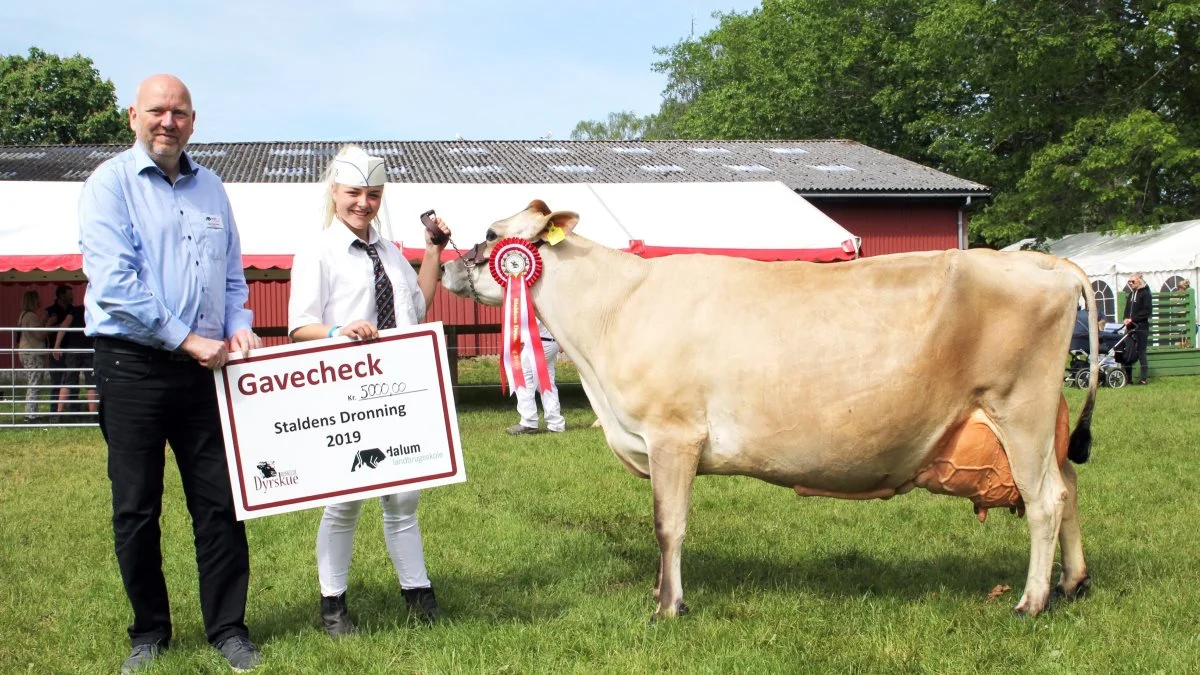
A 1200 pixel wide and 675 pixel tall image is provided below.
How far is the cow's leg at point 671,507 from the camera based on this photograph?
5039 millimetres

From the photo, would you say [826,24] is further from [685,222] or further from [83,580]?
[83,580]

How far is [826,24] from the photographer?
43.8 m

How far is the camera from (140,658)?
4.53 m

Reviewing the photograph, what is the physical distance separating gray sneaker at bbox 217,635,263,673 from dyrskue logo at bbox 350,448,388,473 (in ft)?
2.87

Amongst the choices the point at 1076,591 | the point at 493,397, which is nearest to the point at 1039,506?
the point at 1076,591

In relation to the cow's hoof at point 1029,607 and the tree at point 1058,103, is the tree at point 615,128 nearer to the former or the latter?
the tree at point 1058,103

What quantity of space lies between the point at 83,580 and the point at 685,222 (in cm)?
1156

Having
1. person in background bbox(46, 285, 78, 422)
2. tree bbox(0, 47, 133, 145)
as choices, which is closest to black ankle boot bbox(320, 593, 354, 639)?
person in background bbox(46, 285, 78, 422)

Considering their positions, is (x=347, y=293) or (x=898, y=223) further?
(x=898, y=223)

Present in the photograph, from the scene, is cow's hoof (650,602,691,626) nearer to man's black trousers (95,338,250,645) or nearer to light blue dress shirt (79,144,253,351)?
man's black trousers (95,338,250,645)

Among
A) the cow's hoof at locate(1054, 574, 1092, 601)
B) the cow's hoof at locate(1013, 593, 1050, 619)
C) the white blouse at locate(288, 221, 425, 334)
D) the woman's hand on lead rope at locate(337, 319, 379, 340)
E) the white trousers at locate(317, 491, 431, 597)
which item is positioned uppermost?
the white blouse at locate(288, 221, 425, 334)

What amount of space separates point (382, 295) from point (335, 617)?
1.55 metres

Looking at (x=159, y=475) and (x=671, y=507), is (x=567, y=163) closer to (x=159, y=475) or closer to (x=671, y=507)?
(x=671, y=507)

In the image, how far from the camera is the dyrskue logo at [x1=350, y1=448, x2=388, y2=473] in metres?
4.71
